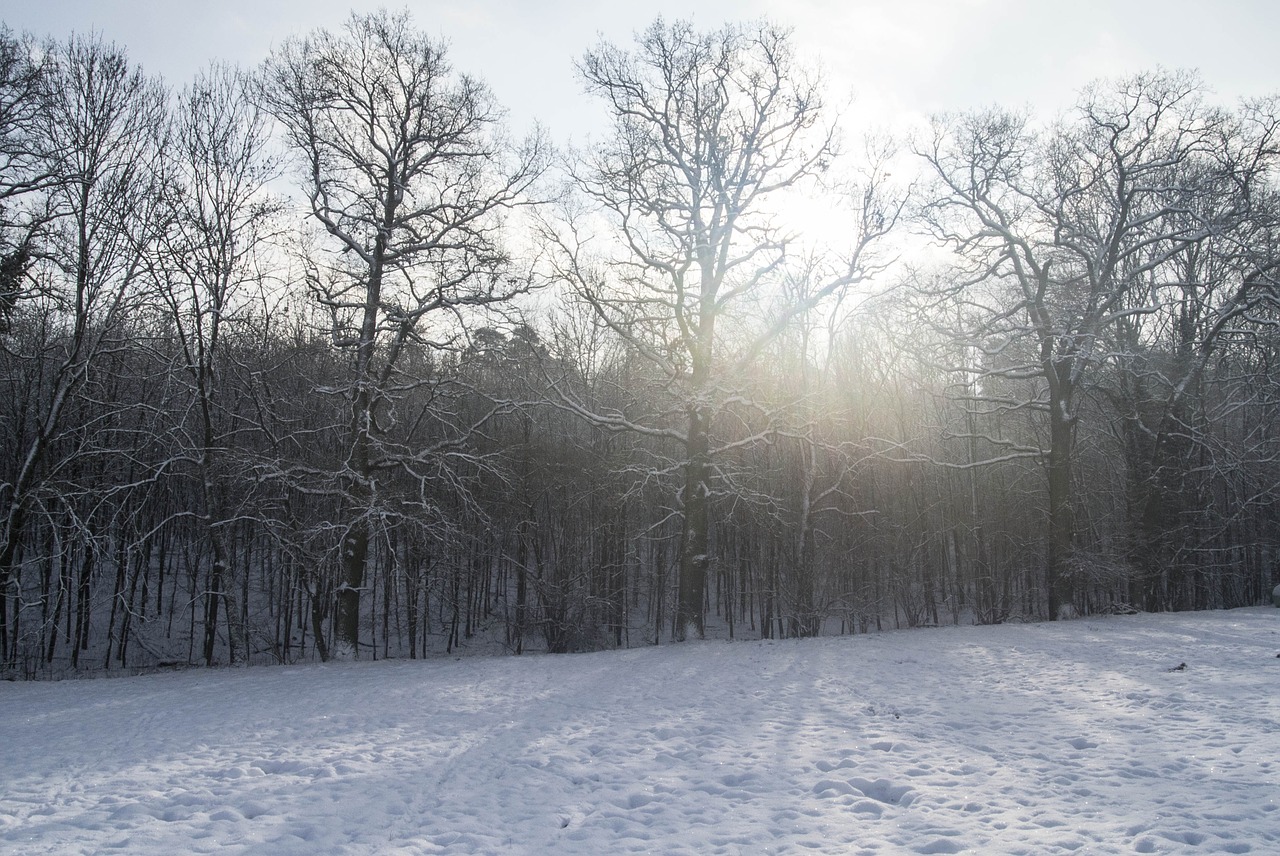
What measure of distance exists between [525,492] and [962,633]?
1378 cm

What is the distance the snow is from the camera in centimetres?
486

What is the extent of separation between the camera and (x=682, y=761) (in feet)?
22.2

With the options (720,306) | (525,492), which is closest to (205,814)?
(720,306)

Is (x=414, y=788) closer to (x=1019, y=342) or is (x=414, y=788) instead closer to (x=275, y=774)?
(x=275, y=774)

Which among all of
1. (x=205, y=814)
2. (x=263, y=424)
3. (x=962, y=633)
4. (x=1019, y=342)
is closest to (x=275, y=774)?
(x=205, y=814)

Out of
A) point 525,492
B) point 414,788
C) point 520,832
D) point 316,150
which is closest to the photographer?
point 520,832

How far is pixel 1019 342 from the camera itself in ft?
62.4

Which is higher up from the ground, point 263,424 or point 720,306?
point 720,306

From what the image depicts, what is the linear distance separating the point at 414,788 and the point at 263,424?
43.0 feet

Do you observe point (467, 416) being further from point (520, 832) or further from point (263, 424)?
point (520, 832)

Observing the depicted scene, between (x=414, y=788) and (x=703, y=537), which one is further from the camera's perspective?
(x=703, y=537)

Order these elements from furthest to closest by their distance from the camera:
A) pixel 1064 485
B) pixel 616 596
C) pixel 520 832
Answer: pixel 616 596, pixel 1064 485, pixel 520 832

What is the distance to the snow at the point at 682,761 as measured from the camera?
191 inches

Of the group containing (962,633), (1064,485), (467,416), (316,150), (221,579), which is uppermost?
(316,150)
